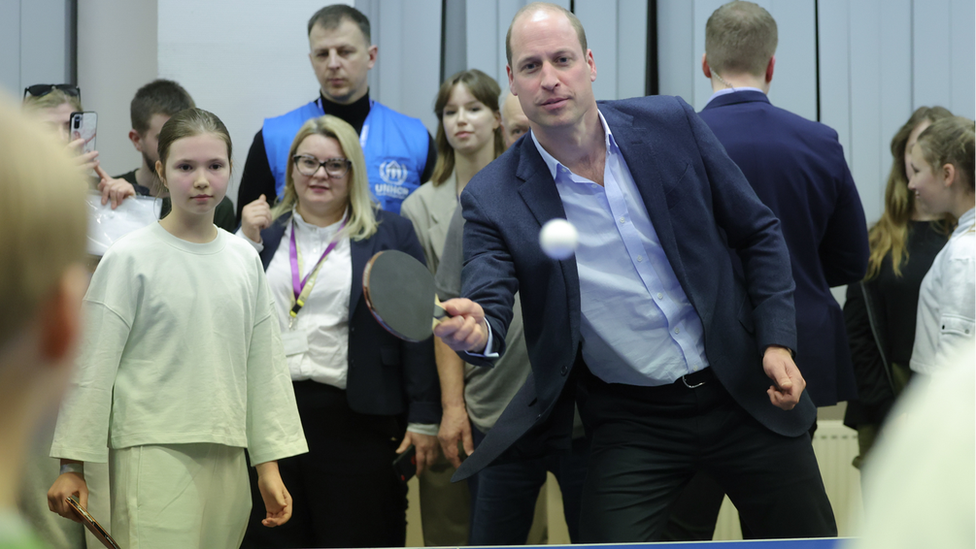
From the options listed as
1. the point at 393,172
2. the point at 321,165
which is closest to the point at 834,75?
the point at 393,172

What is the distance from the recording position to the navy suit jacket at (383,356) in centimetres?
249

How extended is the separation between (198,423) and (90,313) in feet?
1.11


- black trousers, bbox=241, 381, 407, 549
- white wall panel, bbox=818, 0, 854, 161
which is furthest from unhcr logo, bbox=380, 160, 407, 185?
white wall panel, bbox=818, 0, 854, 161

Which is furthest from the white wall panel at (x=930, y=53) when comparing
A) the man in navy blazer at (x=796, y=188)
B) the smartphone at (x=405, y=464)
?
the smartphone at (x=405, y=464)

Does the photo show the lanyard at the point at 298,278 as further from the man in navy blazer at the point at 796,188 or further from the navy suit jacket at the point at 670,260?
the man in navy blazer at the point at 796,188

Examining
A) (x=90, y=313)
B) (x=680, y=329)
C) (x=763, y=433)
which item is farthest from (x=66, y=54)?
(x=763, y=433)

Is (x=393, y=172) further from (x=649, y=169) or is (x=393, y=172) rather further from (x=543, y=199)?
(x=649, y=169)

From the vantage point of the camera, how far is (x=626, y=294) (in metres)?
2.08

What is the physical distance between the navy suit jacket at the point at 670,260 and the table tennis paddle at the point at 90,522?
81cm

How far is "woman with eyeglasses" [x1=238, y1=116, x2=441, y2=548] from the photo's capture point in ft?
7.97

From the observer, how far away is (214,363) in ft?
6.44

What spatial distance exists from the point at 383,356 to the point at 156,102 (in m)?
1.09

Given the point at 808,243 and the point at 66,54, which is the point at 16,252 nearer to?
the point at 808,243

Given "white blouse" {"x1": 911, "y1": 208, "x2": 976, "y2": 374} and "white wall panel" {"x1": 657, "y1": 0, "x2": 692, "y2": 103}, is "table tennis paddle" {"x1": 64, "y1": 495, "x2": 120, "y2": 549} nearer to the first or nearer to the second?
"white blouse" {"x1": 911, "y1": 208, "x2": 976, "y2": 374}
